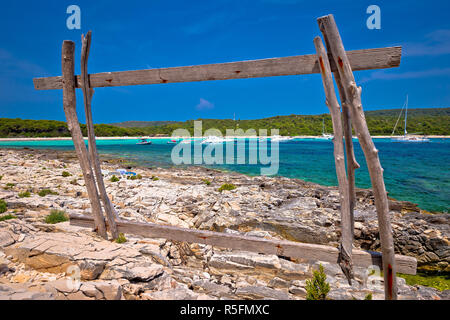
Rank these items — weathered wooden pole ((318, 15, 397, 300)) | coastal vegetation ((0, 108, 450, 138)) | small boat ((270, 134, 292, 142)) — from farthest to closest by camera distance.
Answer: small boat ((270, 134, 292, 142))
coastal vegetation ((0, 108, 450, 138))
weathered wooden pole ((318, 15, 397, 300))

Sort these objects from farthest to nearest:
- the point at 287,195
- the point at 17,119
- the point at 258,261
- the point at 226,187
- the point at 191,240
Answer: the point at 17,119, the point at 226,187, the point at 287,195, the point at 258,261, the point at 191,240

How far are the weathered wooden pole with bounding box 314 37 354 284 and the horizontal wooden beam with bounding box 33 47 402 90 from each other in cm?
13

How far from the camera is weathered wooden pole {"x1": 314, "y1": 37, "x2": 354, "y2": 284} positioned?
8.51 feet

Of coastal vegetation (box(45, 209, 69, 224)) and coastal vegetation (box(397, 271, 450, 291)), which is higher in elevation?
coastal vegetation (box(45, 209, 69, 224))

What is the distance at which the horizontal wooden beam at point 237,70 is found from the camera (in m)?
2.49

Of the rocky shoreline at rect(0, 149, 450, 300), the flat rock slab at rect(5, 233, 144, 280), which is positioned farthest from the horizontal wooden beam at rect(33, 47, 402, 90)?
the rocky shoreline at rect(0, 149, 450, 300)

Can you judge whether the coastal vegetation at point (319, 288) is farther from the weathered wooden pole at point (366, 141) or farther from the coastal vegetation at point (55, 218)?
the coastal vegetation at point (55, 218)

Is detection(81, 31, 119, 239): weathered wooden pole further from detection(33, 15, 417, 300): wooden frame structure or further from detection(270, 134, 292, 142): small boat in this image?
detection(270, 134, 292, 142): small boat

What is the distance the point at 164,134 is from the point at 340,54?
388 ft

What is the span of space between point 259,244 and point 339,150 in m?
1.64

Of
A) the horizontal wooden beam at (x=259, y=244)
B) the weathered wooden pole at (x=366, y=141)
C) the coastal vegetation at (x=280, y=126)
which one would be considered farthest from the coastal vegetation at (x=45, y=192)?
the coastal vegetation at (x=280, y=126)
